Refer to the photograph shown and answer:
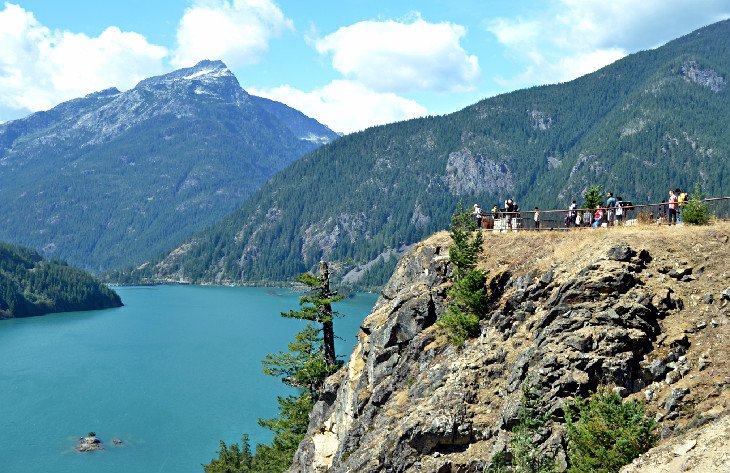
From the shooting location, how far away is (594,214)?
38.7 meters

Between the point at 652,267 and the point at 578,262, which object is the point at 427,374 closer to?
the point at 578,262

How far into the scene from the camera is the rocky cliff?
25.7m

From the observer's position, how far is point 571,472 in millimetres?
23250

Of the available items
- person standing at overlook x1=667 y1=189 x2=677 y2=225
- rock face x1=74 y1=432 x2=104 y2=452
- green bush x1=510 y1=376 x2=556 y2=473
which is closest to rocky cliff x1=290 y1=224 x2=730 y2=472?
green bush x1=510 y1=376 x2=556 y2=473

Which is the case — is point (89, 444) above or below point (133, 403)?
below

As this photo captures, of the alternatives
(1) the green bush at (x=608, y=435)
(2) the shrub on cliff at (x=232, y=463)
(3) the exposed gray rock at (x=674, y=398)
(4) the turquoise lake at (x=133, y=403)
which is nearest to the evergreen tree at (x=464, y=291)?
(1) the green bush at (x=608, y=435)

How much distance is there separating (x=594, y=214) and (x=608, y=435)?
60.6ft

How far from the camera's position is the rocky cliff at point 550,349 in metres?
25.7

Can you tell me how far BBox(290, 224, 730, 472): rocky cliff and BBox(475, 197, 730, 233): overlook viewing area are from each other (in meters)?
2.24

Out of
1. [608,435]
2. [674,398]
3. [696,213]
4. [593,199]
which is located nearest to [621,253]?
[696,213]

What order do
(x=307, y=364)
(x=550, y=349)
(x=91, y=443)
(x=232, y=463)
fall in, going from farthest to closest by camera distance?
(x=91, y=443) < (x=232, y=463) < (x=307, y=364) < (x=550, y=349)

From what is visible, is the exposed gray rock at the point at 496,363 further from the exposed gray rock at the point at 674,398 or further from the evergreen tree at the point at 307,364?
the evergreen tree at the point at 307,364

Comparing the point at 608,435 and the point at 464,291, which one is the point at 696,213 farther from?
the point at 608,435

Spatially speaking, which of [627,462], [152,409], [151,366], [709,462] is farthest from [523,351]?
[151,366]
